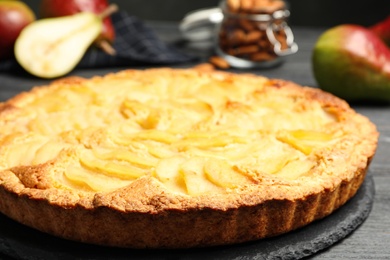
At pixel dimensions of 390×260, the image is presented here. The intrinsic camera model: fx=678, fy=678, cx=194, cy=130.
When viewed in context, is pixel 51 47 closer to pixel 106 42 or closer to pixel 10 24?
pixel 10 24

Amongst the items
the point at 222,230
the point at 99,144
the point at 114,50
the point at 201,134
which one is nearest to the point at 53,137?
the point at 99,144

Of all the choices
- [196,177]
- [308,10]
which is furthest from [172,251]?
[308,10]

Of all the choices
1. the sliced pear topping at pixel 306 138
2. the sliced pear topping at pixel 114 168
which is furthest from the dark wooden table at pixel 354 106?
the sliced pear topping at pixel 114 168

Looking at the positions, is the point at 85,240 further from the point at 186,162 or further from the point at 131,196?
the point at 186,162

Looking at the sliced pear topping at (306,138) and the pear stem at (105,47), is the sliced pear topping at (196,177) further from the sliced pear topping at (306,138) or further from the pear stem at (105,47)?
the pear stem at (105,47)

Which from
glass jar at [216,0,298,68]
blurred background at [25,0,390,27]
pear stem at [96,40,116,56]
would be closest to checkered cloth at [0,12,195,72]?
pear stem at [96,40,116,56]

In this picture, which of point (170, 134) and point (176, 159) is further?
point (170, 134)

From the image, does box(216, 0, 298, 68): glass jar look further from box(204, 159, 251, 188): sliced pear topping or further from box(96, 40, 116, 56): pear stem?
box(204, 159, 251, 188): sliced pear topping
